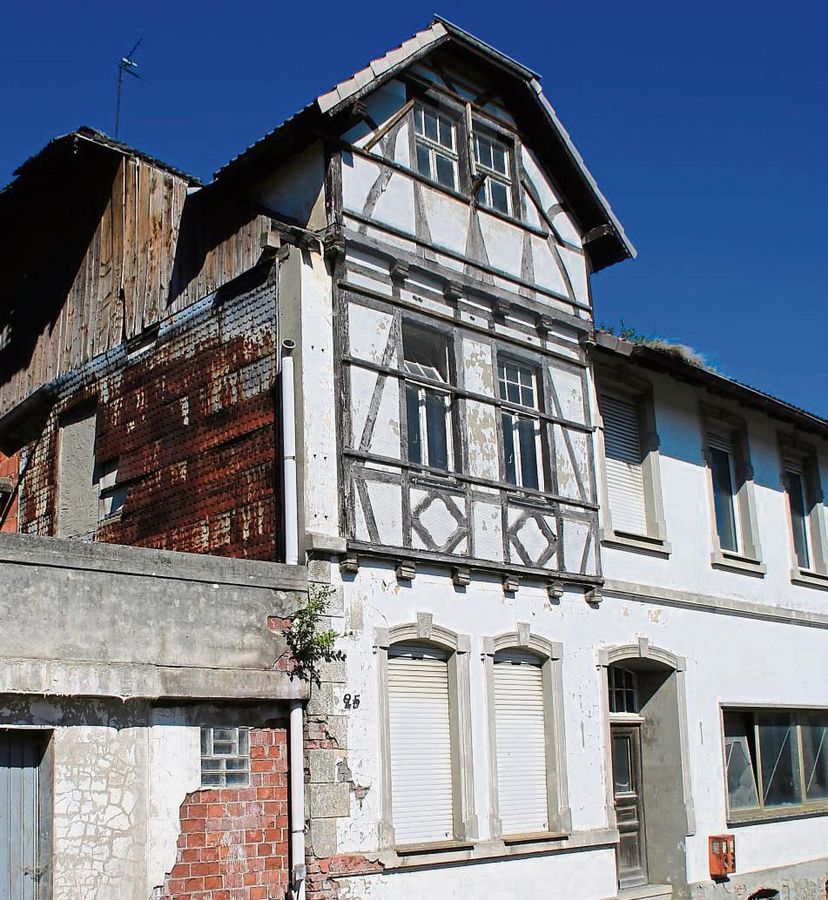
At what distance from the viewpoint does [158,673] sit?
1035cm

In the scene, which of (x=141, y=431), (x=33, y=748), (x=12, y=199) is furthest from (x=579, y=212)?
(x=33, y=748)

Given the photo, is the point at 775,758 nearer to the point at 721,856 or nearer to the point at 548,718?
the point at 721,856

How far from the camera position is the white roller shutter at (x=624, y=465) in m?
16.5

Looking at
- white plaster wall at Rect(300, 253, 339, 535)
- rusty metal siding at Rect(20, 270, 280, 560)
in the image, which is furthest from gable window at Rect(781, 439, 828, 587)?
rusty metal siding at Rect(20, 270, 280, 560)

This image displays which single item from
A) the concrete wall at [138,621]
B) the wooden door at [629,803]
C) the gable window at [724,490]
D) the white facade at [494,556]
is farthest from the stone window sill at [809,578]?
the concrete wall at [138,621]

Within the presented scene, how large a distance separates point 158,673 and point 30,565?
56.2 inches

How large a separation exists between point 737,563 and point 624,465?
106 inches

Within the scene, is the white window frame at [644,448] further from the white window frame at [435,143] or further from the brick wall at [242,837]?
the brick wall at [242,837]

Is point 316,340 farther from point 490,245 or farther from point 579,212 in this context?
point 579,212

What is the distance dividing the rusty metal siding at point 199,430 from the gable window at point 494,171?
363 centimetres

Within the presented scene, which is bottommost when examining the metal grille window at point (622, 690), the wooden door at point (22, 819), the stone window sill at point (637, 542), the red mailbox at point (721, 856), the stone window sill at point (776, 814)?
the red mailbox at point (721, 856)

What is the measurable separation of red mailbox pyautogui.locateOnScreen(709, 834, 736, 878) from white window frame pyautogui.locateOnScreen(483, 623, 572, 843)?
314 centimetres

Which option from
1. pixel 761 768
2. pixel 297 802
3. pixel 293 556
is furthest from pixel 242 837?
pixel 761 768

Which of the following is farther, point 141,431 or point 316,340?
point 141,431
